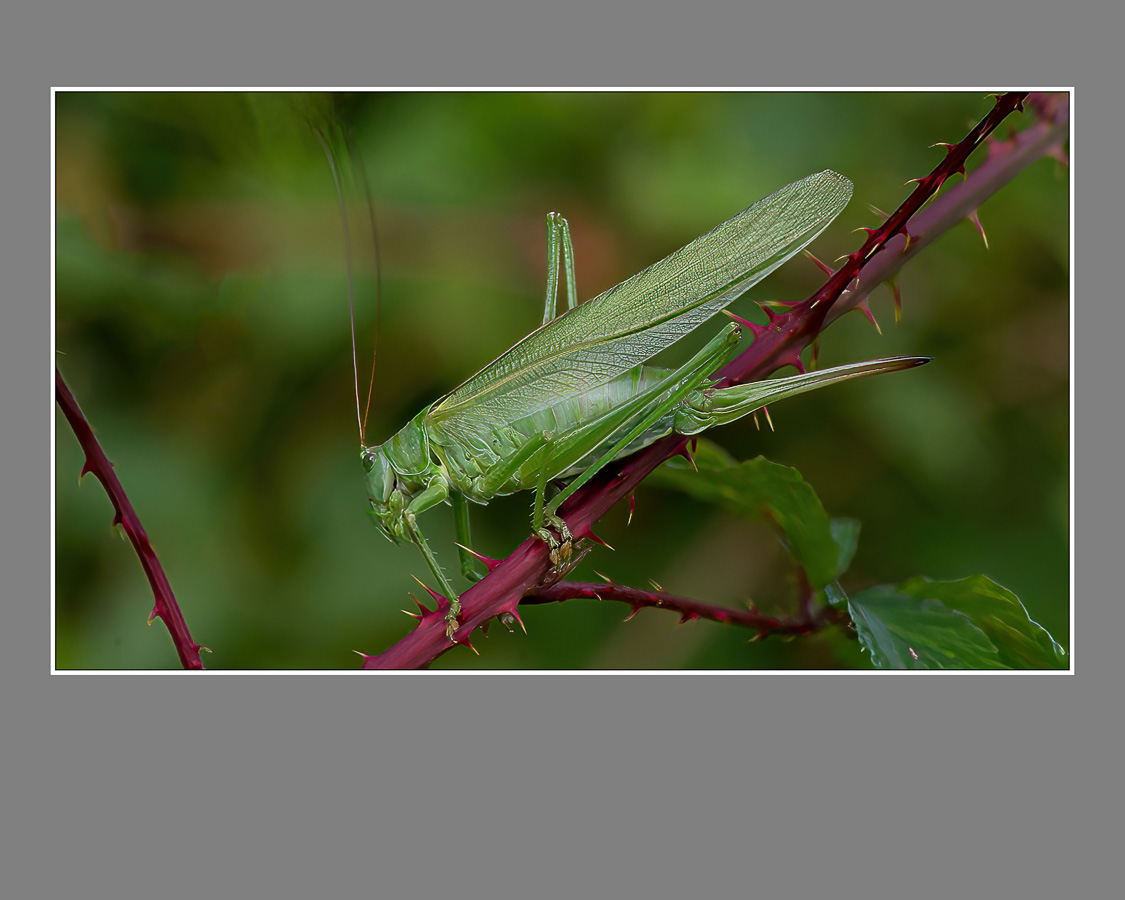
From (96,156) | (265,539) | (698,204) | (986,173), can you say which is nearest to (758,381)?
(986,173)

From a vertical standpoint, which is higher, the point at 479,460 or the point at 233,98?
the point at 233,98

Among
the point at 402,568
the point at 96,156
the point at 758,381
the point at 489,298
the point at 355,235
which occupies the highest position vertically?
the point at 96,156

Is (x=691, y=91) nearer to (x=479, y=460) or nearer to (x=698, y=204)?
(x=698, y=204)

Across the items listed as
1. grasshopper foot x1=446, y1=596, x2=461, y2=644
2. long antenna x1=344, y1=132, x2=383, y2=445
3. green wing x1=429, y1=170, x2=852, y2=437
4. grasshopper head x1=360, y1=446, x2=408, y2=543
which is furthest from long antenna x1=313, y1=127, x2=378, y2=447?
grasshopper foot x1=446, y1=596, x2=461, y2=644

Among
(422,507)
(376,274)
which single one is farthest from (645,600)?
(376,274)

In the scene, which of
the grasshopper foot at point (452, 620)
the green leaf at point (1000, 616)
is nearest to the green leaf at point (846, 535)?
the green leaf at point (1000, 616)

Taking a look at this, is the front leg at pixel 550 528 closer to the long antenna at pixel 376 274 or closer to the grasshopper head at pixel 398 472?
the grasshopper head at pixel 398 472
